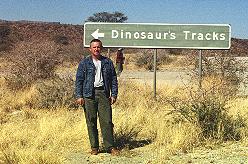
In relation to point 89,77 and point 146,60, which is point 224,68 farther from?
point 146,60

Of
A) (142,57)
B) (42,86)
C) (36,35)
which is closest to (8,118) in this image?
(42,86)

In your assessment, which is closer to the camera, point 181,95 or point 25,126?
point 25,126

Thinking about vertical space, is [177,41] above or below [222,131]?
above

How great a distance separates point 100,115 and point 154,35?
5.24m

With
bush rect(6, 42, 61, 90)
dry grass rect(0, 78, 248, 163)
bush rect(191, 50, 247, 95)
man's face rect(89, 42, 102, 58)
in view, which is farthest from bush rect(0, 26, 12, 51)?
man's face rect(89, 42, 102, 58)

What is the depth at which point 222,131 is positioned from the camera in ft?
27.2

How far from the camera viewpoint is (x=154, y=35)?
12875 mm

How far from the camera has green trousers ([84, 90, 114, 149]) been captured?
799 cm

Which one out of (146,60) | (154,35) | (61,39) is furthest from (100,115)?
(61,39)

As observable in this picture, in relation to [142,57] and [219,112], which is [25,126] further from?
[142,57]

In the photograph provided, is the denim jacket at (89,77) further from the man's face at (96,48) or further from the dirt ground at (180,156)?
the dirt ground at (180,156)

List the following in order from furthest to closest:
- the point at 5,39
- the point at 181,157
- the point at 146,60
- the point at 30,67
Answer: the point at 5,39, the point at 146,60, the point at 30,67, the point at 181,157

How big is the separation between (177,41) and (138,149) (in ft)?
16.8

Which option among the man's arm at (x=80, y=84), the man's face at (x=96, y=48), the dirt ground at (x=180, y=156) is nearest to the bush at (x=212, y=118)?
the dirt ground at (x=180, y=156)
